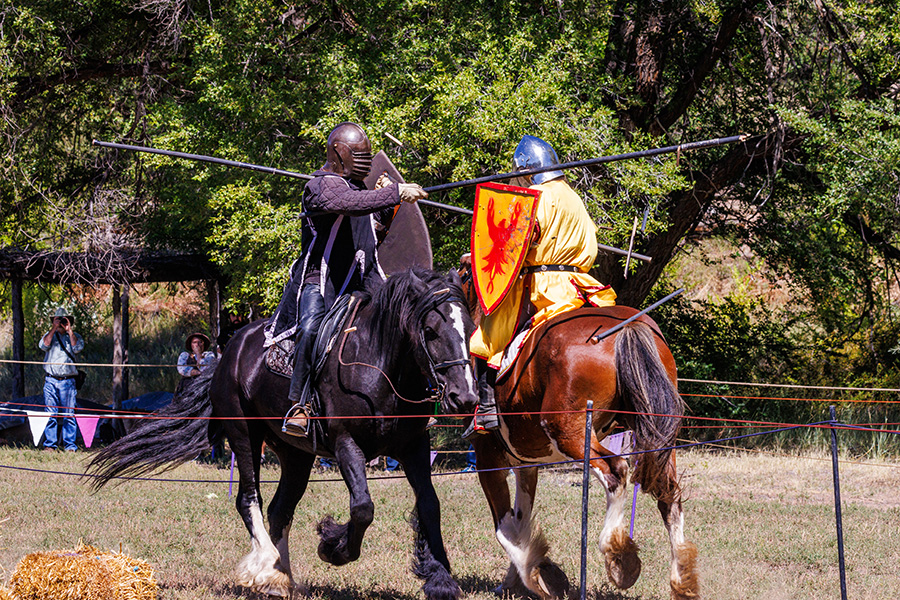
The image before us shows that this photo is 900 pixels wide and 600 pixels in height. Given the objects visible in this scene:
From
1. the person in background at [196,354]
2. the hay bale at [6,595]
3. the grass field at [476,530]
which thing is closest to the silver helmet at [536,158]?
the grass field at [476,530]

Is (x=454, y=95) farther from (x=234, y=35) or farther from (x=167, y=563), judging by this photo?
(x=167, y=563)

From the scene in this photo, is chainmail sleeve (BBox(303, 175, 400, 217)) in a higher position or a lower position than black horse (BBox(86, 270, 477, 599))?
higher

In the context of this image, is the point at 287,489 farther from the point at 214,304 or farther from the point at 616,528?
the point at 214,304

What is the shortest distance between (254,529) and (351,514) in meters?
1.24

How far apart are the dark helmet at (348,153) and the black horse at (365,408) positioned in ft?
2.46

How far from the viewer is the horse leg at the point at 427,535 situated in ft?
18.2

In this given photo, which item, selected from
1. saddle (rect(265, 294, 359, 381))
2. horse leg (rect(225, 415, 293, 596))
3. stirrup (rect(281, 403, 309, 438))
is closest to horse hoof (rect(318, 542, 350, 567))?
horse leg (rect(225, 415, 293, 596))

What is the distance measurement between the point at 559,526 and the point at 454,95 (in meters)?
5.06

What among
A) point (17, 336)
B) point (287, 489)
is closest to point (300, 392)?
point (287, 489)

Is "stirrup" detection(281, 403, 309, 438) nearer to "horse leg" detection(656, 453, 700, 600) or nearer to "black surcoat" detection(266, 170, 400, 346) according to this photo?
"black surcoat" detection(266, 170, 400, 346)

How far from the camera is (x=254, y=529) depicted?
6.52 m

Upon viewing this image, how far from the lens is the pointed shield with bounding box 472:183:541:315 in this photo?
6117 mm

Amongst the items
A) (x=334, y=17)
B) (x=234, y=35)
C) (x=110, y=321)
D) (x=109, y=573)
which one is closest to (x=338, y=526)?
(x=109, y=573)

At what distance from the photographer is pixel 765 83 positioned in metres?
14.1
